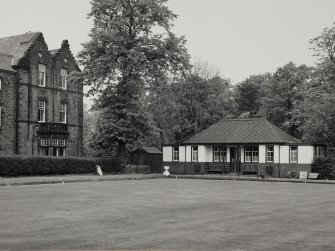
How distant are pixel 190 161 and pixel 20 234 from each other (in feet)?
132

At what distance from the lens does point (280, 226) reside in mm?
12680

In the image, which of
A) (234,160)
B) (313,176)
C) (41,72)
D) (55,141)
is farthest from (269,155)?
(41,72)

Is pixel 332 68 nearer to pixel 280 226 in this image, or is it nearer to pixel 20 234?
pixel 280 226

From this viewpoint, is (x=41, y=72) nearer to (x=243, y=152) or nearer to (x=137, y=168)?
(x=137, y=168)

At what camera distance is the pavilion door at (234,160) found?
160 feet

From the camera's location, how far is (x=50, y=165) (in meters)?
39.7

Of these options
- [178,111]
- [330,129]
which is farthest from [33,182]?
[178,111]

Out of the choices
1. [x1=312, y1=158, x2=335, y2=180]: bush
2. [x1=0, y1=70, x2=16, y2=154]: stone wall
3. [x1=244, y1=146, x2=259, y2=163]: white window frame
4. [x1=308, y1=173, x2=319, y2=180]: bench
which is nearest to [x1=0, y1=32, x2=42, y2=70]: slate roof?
[x1=0, y1=70, x2=16, y2=154]: stone wall

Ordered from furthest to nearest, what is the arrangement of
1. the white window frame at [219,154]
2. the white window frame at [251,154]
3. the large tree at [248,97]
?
the large tree at [248,97], the white window frame at [219,154], the white window frame at [251,154]

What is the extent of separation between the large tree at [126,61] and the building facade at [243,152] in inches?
256

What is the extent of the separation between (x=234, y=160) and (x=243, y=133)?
108 inches

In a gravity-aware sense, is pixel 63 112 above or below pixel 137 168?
above

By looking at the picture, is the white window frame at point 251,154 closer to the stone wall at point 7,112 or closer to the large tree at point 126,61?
the large tree at point 126,61

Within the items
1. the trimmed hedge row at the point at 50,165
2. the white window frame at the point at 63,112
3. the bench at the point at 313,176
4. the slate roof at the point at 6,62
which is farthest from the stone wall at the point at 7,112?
the bench at the point at 313,176
